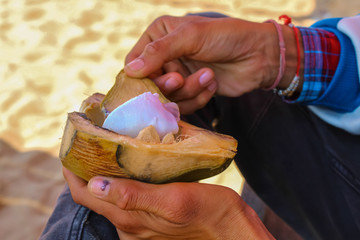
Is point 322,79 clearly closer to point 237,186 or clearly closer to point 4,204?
point 237,186

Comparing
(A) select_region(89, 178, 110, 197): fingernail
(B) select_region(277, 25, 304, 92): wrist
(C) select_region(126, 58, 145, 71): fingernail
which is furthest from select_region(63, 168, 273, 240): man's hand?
(B) select_region(277, 25, 304, 92): wrist

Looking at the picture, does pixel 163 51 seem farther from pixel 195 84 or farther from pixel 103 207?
pixel 103 207

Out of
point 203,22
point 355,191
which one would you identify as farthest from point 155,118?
point 355,191

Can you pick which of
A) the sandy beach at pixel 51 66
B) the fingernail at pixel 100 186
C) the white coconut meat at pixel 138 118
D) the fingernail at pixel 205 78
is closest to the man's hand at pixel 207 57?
the fingernail at pixel 205 78

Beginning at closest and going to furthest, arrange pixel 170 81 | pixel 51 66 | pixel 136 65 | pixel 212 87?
1. pixel 136 65
2. pixel 170 81
3. pixel 212 87
4. pixel 51 66

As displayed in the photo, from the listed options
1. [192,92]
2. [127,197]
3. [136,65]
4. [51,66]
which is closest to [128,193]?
[127,197]

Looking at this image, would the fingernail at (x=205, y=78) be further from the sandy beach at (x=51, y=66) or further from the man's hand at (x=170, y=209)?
the sandy beach at (x=51, y=66)

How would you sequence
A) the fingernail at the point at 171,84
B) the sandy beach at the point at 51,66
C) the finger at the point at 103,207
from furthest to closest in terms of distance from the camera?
the sandy beach at the point at 51,66, the fingernail at the point at 171,84, the finger at the point at 103,207
